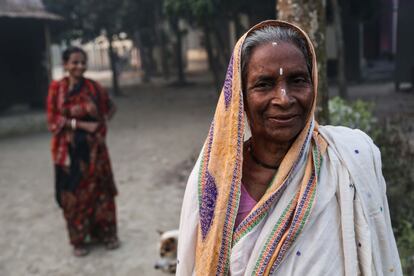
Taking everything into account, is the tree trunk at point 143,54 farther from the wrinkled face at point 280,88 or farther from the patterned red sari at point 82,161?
the wrinkled face at point 280,88

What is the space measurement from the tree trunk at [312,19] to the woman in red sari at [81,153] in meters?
1.88

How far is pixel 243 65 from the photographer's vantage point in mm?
1436

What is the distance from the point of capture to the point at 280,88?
1.36 m

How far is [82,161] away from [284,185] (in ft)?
10.8

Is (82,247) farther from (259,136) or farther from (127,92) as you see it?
(127,92)

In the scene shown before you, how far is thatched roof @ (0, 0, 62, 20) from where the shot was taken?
34.4 ft

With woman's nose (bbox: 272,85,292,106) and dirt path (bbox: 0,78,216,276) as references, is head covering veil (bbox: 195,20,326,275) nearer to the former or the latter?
woman's nose (bbox: 272,85,292,106)

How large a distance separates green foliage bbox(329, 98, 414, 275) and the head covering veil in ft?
6.70

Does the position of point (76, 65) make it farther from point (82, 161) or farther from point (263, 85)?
point (263, 85)

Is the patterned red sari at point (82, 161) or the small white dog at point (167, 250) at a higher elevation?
the patterned red sari at point (82, 161)

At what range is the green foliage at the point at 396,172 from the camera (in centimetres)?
340

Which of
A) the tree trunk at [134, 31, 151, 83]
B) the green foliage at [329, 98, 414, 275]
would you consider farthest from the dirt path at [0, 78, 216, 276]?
the tree trunk at [134, 31, 151, 83]

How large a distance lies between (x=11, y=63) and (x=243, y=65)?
42.3 ft

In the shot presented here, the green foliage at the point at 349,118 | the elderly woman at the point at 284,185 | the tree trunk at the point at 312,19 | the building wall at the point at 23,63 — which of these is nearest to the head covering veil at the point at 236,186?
the elderly woman at the point at 284,185
